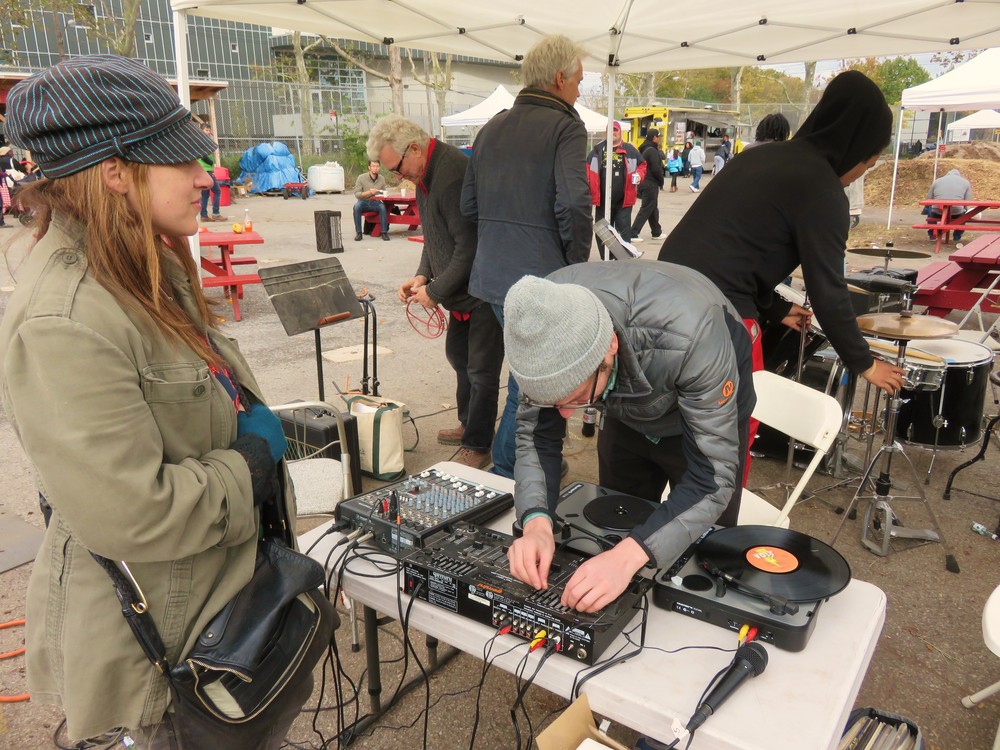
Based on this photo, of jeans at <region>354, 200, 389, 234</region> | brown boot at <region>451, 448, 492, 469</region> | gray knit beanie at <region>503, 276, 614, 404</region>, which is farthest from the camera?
jeans at <region>354, 200, 389, 234</region>

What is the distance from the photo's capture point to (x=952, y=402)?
3588 millimetres

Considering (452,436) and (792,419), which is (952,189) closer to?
(452,436)

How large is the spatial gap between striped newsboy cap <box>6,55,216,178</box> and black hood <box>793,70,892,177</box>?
2309 mm

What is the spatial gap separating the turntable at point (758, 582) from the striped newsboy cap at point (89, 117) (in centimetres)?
129

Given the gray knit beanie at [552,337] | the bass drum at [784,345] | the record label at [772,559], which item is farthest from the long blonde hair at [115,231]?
the bass drum at [784,345]

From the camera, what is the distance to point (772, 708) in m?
1.31

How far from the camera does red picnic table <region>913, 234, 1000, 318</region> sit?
6.64 metres

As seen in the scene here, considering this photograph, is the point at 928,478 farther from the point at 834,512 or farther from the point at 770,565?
the point at 770,565

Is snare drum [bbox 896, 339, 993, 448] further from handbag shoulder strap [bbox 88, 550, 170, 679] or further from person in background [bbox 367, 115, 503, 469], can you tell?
handbag shoulder strap [bbox 88, 550, 170, 679]

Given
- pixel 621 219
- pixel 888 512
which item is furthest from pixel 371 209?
pixel 888 512

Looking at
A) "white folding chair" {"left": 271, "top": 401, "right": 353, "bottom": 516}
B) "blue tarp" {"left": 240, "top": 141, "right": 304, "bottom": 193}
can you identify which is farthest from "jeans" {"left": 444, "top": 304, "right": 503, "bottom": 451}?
"blue tarp" {"left": 240, "top": 141, "right": 304, "bottom": 193}

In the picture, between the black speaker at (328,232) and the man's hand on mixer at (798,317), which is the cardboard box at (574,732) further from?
the black speaker at (328,232)

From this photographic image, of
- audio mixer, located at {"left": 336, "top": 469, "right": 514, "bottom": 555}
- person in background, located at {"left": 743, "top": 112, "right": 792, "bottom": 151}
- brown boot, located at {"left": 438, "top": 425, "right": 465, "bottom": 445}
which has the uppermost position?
person in background, located at {"left": 743, "top": 112, "right": 792, "bottom": 151}

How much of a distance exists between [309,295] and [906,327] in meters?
2.83
